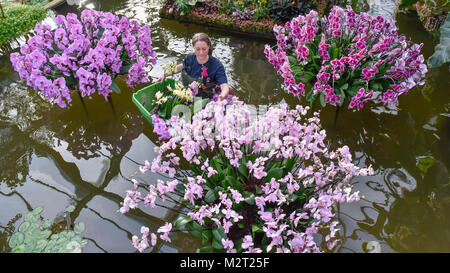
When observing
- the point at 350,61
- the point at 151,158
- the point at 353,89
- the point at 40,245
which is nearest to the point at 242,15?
the point at 353,89

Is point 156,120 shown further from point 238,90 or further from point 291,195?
point 238,90

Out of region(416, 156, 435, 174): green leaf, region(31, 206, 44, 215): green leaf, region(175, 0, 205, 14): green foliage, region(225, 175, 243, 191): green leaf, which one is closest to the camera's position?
region(225, 175, 243, 191): green leaf

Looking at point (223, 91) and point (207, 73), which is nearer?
point (223, 91)

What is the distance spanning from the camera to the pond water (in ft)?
8.68

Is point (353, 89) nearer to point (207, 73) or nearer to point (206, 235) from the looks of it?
point (207, 73)

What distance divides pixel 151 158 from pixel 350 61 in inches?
89.0

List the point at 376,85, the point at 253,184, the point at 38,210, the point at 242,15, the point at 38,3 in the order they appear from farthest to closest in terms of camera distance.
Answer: the point at 38,3 → the point at 242,15 → the point at 376,85 → the point at 38,210 → the point at 253,184

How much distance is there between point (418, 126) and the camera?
3584 millimetres

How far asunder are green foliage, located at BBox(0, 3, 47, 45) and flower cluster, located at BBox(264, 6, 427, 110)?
4832mm

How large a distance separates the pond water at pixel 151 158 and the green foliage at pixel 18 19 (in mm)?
867

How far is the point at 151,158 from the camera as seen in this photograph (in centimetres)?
336

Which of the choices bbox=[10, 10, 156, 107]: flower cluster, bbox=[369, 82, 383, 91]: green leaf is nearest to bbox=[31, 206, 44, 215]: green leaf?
bbox=[10, 10, 156, 107]: flower cluster

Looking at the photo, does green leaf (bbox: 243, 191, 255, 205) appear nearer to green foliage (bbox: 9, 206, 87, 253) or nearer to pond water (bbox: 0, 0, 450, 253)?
pond water (bbox: 0, 0, 450, 253)

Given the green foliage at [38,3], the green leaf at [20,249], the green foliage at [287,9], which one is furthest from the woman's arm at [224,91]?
the green foliage at [38,3]
